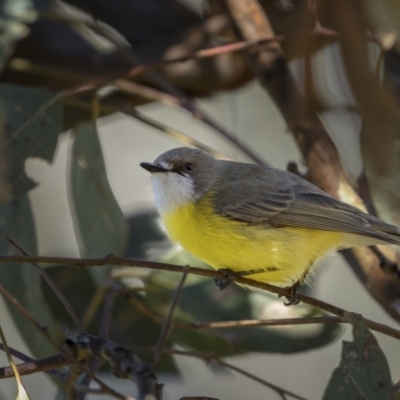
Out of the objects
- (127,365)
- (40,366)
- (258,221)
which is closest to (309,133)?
(258,221)

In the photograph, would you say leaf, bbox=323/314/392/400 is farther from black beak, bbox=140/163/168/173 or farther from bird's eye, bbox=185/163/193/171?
bird's eye, bbox=185/163/193/171

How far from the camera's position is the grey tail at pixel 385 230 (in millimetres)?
2629

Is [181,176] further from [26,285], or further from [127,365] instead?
[127,365]

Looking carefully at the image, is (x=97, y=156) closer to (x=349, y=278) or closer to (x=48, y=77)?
(x=48, y=77)

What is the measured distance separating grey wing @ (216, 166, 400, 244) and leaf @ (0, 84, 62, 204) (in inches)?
29.5

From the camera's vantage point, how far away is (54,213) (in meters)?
5.04

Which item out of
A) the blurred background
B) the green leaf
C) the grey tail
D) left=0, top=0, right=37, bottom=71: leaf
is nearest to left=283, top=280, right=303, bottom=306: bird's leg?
the blurred background

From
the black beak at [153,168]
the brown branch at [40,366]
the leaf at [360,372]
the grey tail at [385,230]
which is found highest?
the black beak at [153,168]

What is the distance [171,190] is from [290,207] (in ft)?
1.57

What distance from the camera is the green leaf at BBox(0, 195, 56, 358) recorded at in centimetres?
284

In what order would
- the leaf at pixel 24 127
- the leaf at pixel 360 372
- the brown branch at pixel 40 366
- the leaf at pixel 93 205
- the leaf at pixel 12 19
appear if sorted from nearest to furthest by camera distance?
the brown branch at pixel 40 366 → the leaf at pixel 360 372 → the leaf at pixel 24 127 → the leaf at pixel 93 205 → the leaf at pixel 12 19

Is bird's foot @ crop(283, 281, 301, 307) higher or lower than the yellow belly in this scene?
lower

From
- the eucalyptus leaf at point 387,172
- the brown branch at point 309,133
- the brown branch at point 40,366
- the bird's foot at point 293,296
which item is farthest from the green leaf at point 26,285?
the eucalyptus leaf at point 387,172

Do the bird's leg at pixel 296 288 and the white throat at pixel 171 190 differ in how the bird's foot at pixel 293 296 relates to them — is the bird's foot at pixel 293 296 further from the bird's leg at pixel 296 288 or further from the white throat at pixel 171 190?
the white throat at pixel 171 190
